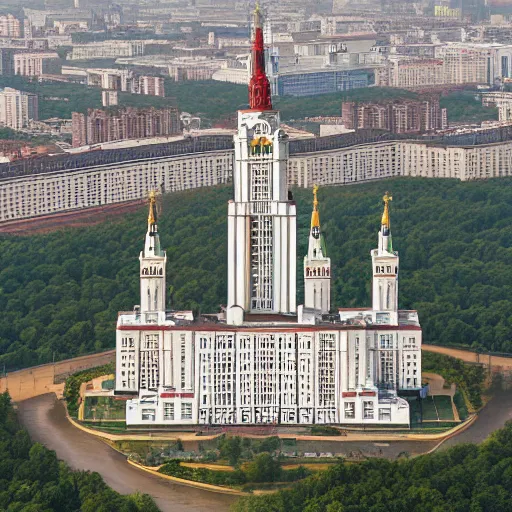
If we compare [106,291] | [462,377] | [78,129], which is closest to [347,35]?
[78,129]

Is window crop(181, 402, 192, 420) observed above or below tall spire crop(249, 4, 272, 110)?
below

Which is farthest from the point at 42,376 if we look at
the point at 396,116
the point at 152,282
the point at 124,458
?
the point at 396,116

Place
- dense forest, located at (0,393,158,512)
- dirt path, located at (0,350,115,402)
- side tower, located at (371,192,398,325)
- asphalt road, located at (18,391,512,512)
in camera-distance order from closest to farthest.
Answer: dense forest, located at (0,393,158,512)
asphalt road, located at (18,391,512,512)
side tower, located at (371,192,398,325)
dirt path, located at (0,350,115,402)

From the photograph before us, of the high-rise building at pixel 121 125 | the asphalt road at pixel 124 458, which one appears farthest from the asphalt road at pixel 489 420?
the high-rise building at pixel 121 125

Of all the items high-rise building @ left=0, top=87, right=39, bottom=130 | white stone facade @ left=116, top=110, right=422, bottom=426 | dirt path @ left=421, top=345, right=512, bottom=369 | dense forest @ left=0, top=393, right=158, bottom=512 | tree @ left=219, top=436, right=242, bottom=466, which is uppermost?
white stone facade @ left=116, top=110, right=422, bottom=426

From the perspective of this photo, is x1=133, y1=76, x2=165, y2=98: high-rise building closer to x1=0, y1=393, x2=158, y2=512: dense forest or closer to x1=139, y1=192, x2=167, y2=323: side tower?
x1=139, y1=192, x2=167, y2=323: side tower

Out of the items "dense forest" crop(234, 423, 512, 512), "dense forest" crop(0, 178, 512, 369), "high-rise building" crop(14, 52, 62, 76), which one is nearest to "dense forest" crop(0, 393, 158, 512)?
"dense forest" crop(234, 423, 512, 512)

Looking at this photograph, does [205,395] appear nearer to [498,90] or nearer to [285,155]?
[285,155]
